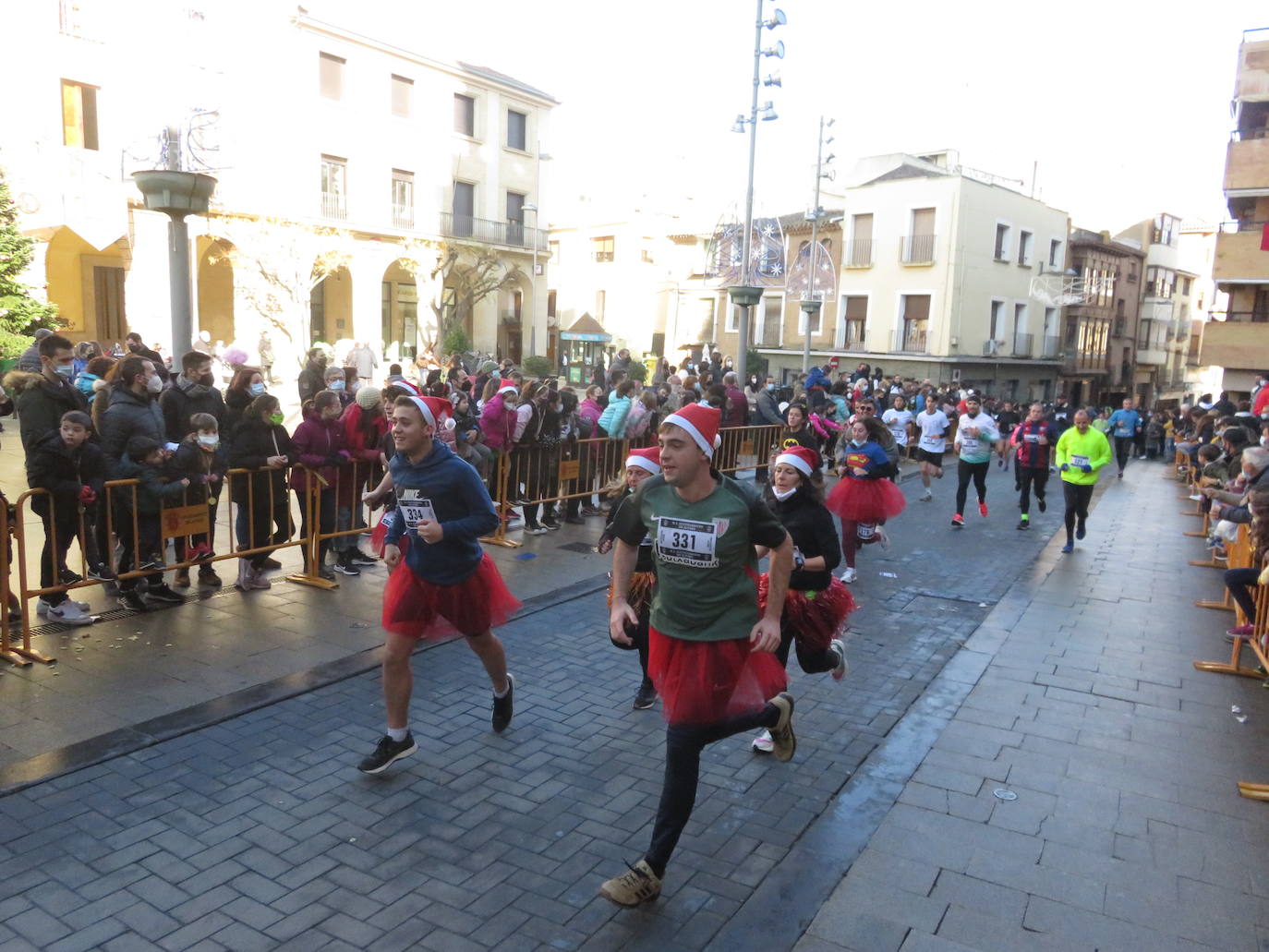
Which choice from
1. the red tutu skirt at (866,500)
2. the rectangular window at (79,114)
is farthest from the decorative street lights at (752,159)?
the rectangular window at (79,114)

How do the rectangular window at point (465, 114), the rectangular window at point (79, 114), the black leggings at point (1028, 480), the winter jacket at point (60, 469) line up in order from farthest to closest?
the rectangular window at point (465, 114)
the rectangular window at point (79, 114)
the black leggings at point (1028, 480)
the winter jacket at point (60, 469)

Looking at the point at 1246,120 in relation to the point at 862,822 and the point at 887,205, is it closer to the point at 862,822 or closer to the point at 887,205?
the point at 887,205

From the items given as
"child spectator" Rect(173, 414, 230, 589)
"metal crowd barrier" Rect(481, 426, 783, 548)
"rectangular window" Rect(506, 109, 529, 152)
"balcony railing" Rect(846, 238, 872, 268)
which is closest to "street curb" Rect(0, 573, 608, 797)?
"child spectator" Rect(173, 414, 230, 589)

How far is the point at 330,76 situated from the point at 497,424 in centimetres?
3167

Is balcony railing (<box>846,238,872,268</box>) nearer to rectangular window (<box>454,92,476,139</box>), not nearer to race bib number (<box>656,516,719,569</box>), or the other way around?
rectangular window (<box>454,92,476,139</box>)

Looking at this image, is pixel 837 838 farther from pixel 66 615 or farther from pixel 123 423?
pixel 123 423

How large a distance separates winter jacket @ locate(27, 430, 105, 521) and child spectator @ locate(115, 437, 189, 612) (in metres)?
0.31

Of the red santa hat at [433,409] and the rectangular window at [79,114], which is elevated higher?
the rectangular window at [79,114]

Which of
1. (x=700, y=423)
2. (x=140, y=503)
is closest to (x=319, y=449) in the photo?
(x=140, y=503)

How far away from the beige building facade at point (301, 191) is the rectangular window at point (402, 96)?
7 centimetres

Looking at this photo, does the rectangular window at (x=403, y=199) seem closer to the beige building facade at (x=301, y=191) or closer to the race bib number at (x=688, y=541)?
the beige building facade at (x=301, y=191)

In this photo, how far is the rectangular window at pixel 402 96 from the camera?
37.8 metres

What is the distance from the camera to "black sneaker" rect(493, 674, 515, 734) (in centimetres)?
525

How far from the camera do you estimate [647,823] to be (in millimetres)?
4340
